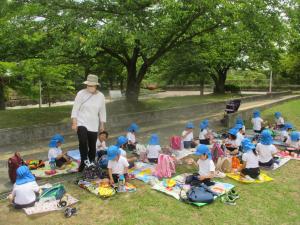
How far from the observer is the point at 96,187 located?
6.66 meters

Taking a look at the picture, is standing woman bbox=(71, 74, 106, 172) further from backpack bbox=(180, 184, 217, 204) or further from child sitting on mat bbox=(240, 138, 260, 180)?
child sitting on mat bbox=(240, 138, 260, 180)

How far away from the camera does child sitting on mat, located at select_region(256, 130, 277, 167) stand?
817 cm

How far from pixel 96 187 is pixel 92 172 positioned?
0.61 metres

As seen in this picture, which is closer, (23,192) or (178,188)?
(23,192)

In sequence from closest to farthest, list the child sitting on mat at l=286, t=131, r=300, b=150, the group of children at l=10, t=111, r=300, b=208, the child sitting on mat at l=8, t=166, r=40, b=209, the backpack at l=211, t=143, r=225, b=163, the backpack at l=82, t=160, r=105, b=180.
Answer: the child sitting on mat at l=8, t=166, r=40, b=209 → the group of children at l=10, t=111, r=300, b=208 → the backpack at l=82, t=160, r=105, b=180 → the backpack at l=211, t=143, r=225, b=163 → the child sitting on mat at l=286, t=131, r=300, b=150

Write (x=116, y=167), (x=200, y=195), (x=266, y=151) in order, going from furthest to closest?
(x=266, y=151) < (x=116, y=167) < (x=200, y=195)

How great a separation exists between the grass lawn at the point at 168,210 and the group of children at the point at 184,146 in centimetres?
47

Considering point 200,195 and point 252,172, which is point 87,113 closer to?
point 200,195

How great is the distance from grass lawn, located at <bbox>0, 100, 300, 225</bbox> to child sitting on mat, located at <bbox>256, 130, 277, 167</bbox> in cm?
143

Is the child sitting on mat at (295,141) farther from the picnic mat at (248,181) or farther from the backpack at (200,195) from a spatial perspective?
the backpack at (200,195)

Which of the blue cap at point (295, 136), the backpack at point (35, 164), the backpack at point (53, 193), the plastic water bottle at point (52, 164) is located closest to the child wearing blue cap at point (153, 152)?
the plastic water bottle at point (52, 164)

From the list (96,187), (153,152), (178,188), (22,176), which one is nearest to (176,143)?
(153,152)

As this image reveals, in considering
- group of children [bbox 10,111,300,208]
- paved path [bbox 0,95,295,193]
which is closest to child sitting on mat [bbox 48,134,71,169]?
group of children [bbox 10,111,300,208]

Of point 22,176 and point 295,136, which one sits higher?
point 22,176
